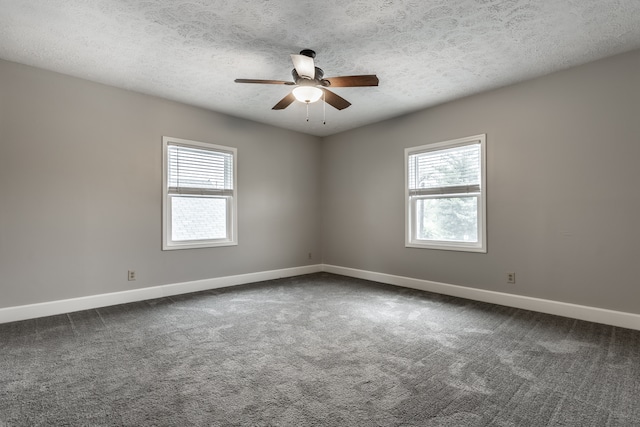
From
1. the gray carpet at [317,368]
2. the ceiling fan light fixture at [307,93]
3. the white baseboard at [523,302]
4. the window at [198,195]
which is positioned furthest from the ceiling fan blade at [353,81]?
the white baseboard at [523,302]

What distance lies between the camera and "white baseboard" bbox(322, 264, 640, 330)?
304 centimetres

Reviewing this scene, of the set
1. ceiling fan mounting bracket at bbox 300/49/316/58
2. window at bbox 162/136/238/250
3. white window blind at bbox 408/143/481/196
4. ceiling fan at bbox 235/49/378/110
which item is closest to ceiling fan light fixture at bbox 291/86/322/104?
ceiling fan at bbox 235/49/378/110

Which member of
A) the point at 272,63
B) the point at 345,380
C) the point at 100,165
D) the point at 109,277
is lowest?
the point at 345,380

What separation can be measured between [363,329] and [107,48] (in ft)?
11.9

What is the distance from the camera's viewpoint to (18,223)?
325cm

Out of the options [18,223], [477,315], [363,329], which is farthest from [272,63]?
[477,315]

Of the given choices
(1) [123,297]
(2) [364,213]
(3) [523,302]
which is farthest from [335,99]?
(1) [123,297]

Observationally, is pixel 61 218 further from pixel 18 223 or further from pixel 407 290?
pixel 407 290

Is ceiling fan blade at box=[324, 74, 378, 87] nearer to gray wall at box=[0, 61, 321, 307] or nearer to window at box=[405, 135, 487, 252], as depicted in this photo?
window at box=[405, 135, 487, 252]

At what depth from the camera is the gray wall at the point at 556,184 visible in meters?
3.05

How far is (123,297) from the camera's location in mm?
3871

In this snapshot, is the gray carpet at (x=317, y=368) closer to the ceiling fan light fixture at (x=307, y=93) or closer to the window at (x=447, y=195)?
the window at (x=447, y=195)

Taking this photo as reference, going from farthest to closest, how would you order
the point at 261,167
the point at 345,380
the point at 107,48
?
the point at 261,167 → the point at 107,48 → the point at 345,380

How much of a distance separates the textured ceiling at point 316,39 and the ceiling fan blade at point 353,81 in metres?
0.34
